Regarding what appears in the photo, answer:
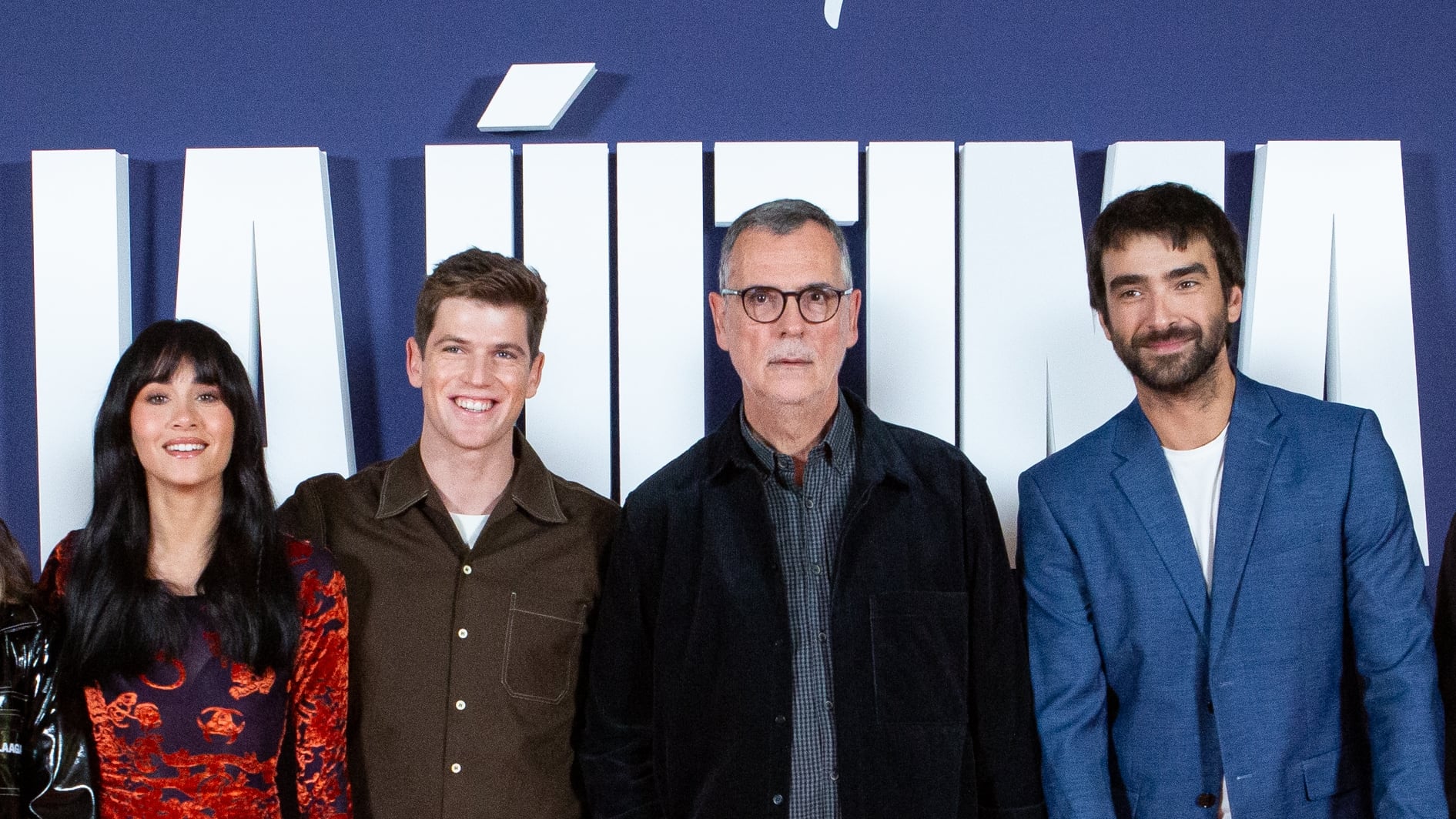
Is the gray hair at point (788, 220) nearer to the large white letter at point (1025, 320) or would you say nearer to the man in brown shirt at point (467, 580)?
the man in brown shirt at point (467, 580)

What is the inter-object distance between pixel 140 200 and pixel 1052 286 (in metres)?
2.31

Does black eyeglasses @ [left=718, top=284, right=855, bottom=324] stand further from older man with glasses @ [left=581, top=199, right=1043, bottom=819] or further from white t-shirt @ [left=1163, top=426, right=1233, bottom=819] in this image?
white t-shirt @ [left=1163, top=426, right=1233, bottom=819]

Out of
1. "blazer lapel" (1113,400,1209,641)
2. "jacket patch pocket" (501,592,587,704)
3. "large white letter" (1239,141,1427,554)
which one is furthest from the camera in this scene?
"large white letter" (1239,141,1427,554)

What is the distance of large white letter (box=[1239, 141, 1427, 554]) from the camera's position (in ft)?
9.28

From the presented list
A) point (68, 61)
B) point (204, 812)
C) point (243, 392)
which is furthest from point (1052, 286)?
point (68, 61)

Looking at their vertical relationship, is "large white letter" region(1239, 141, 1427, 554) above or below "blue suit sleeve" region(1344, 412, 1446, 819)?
above

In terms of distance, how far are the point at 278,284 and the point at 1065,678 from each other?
2.03 meters

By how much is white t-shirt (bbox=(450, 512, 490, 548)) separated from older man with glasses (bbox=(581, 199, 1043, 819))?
0.29m

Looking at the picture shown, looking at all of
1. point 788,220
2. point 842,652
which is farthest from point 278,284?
point 842,652

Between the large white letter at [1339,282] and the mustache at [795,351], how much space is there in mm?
1340

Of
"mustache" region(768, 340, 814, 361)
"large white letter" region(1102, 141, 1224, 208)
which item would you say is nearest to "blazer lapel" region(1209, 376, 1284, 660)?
"mustache" region(768, 340, 814, 361)

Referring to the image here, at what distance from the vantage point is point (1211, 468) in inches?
85.5

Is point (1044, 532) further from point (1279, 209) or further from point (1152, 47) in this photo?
point (1152, 47)

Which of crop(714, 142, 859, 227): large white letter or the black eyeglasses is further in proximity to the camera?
crop(714, 142, 859, 227): large white letter
